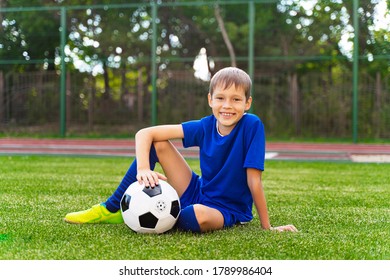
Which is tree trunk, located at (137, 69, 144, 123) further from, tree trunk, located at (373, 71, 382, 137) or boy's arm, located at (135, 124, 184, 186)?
boy's arm, located at (135, 124, 184, 186)

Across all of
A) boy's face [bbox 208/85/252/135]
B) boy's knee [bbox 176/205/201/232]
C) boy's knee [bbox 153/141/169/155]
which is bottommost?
boy's knee [bbox 176/205/201/232]

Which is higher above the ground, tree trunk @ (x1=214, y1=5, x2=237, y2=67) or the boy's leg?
tree trunk @ (x1=214, y1=5, x2=237, y2=67)

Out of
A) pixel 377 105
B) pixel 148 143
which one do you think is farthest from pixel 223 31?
pixel 148 143

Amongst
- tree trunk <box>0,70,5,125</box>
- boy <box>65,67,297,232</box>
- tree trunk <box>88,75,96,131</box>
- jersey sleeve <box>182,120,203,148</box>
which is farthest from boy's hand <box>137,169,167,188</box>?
tree trunk <box>0,70,5,125</box>

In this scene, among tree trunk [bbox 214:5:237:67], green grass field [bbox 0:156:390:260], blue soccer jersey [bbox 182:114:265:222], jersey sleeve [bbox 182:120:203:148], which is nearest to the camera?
green grass field [bbox 0:156:390:260]

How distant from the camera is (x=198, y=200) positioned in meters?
3.11

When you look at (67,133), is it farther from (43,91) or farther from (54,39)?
(54,39)

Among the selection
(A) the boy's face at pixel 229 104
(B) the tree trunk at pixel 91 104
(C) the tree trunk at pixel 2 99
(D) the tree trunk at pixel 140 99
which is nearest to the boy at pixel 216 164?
(A) the boy's face at pixel 229 104

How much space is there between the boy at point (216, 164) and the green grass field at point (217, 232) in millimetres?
96

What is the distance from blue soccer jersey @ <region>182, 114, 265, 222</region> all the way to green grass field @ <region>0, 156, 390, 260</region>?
0.17 m

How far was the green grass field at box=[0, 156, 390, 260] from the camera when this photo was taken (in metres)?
2.48

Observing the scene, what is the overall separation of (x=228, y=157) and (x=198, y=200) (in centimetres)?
30

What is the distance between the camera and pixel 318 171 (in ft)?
21.9

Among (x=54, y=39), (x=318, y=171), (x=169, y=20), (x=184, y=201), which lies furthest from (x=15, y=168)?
(x=169, y=20)
